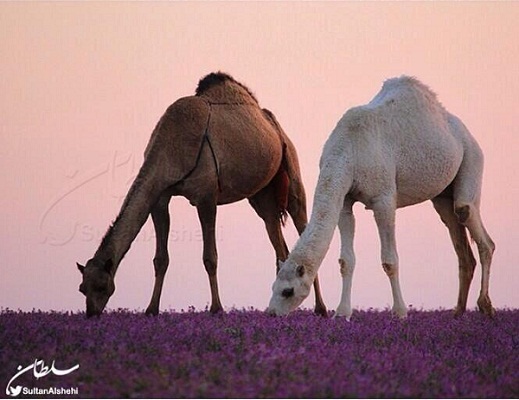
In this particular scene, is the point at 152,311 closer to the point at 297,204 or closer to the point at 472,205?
the point at 297,204

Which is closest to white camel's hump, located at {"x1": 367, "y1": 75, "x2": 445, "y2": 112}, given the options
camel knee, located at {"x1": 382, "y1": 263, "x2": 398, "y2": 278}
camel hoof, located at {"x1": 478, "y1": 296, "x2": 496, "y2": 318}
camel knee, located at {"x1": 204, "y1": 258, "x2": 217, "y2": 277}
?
camel knee, located at {"x1": 382, "y1": 263, "x2": 398, "y2": 278}

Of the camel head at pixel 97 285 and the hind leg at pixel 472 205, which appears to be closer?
the camel head at pixel 97 285

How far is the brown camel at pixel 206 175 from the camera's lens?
15625 mm

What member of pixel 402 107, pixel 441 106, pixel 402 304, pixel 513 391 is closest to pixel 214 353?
pixel 513 391

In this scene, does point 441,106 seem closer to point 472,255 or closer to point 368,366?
point 472,255

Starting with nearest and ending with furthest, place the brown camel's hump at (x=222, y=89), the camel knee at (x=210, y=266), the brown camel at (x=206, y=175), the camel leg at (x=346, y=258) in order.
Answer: the brown camel at (x=206, y=175)
the camel leg at (x=346, y=258)
the camel knee at (x=210, y=266)
the brown camel's hump at (x=222, y=89)

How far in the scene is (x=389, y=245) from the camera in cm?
1606

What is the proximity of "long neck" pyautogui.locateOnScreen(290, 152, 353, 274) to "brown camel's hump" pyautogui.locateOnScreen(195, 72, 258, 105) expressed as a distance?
299 centimetres

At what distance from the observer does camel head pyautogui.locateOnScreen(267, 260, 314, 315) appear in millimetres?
14828

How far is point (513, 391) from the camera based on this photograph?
10219 millimetres

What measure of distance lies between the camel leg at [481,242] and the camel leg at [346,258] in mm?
2511

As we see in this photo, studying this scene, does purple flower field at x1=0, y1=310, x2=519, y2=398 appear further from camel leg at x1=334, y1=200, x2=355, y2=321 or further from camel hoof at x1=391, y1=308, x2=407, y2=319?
camel hoof at x1=391, y1=308, x2=407, y2=319
